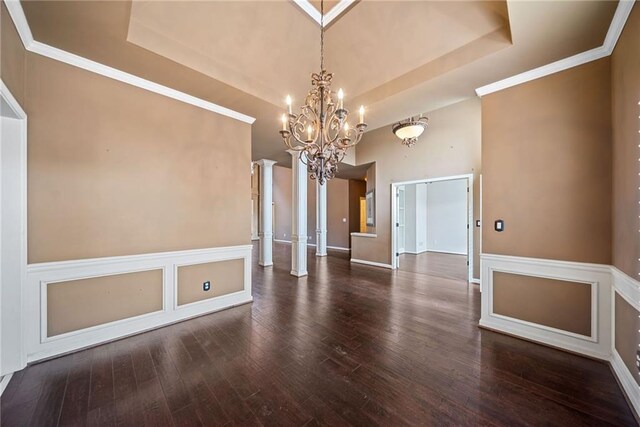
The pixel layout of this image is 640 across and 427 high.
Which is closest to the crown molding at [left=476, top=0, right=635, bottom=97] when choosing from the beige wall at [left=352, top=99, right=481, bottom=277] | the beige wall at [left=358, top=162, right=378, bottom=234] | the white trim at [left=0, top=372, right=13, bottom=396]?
the beige wall at [left=352, top=99, right=481, bottom=277]

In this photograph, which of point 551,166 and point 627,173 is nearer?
point 627,173

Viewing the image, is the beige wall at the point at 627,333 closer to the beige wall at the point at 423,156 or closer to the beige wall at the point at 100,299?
the beige wall at the point at 423,156

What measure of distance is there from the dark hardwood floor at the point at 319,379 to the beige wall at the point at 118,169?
109 cm

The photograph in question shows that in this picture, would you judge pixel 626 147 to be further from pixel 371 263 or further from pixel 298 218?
pixel 371 263

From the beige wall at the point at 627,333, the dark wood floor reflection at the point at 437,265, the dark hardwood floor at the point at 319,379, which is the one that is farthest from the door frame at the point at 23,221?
the dark wood floor reflection at the point at 437,265

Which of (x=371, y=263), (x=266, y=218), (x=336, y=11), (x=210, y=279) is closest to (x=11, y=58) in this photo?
(x=210, y=279)

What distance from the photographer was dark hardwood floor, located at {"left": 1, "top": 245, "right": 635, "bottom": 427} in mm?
1560

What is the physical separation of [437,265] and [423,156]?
9.70 feet

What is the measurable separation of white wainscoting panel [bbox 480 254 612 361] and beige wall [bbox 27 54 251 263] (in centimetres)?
350

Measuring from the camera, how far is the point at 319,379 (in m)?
1.91

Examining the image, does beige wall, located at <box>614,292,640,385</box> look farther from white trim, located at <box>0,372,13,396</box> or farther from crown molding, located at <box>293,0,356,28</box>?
white trim, located at <box>0,372,13,396</box>

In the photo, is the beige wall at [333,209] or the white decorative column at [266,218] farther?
the beige wall at [333,209]

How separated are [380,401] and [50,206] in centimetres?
327

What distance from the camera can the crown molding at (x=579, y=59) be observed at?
1.73 metres
